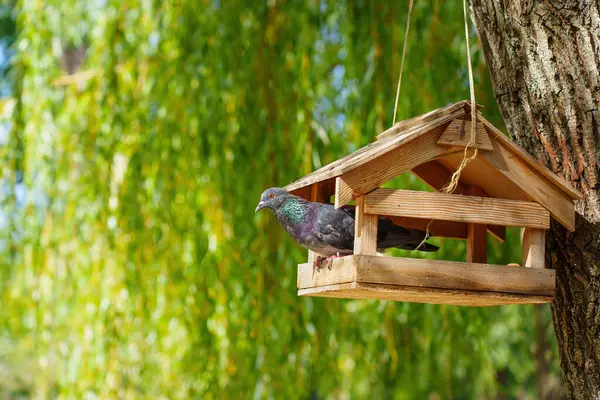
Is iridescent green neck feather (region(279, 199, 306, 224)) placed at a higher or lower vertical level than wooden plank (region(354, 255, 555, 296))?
higher

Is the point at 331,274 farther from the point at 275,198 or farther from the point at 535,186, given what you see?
the point at 535,186

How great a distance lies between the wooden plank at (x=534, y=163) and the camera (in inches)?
64.4

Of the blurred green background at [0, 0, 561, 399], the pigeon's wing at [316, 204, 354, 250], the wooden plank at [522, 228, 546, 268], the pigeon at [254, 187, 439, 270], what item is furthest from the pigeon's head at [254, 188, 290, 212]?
the blurred green background at [0, 0, 561, 399]

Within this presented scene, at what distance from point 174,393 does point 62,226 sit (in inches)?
30.5

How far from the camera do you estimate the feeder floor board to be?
1.54 m

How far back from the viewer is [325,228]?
66.2 inches

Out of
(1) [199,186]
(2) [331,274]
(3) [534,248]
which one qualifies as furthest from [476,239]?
(1) [199,186]

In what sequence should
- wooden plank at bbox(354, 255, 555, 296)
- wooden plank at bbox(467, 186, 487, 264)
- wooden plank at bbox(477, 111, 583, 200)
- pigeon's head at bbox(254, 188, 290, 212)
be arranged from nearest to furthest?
wooden plank at bbox(354, 255, 555, 296), wooden plank at bbox(477, 111, 583, 200), pigeon's head at bbox(254, 188, 290, 212), wooden plank at bbox(467, 186, 487, 264)

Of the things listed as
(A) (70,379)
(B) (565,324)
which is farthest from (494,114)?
(A) (70,379)

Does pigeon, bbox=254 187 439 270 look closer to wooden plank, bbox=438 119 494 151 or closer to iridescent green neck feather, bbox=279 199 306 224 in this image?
iridescent green neck feather, bbox=279 199 306 224

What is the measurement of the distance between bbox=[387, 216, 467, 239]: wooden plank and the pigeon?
0.59ft

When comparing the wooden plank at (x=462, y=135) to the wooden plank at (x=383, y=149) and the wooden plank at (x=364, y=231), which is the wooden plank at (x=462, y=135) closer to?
the wooden plank at (x=383, y=149)

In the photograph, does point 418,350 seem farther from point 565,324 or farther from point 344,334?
point 565,324

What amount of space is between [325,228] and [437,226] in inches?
16.5
